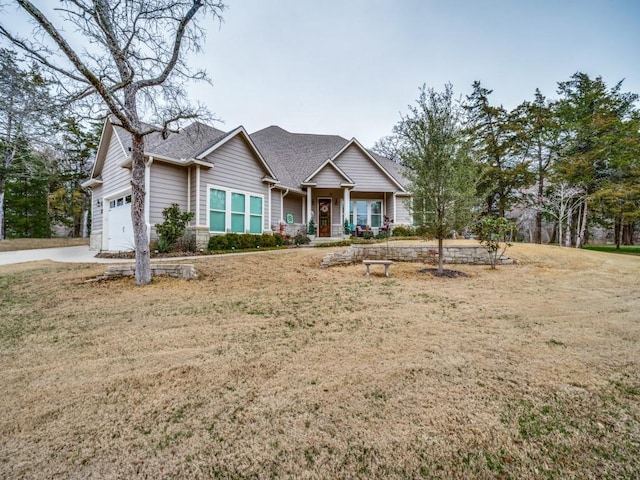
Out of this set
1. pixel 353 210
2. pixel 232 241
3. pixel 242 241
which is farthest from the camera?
pixel 353 210

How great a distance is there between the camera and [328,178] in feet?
53.7

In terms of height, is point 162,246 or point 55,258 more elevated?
point 162,246

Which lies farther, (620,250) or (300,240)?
(620,250)

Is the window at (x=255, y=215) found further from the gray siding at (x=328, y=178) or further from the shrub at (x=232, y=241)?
the gray siding at (x=328, y=178)

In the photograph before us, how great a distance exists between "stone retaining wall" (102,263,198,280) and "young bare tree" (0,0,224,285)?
548mm

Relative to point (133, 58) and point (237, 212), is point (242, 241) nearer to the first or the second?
point (237, 212)

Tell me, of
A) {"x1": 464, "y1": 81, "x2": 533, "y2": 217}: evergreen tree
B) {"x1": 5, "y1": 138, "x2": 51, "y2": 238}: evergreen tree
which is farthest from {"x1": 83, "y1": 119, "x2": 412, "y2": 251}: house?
{"x1": 5, "y1": 138, "x2": 51, "y2": 238}: evergreen tree

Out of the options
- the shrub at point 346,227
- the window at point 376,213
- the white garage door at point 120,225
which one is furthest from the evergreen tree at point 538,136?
the white garage door at point 120,225

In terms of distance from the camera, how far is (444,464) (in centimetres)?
162

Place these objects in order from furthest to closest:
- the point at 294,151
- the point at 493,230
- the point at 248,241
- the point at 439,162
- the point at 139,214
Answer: the point at 294,151
the point at 248,241
the point at 493,230
the point at 439,162
the point at 139,214

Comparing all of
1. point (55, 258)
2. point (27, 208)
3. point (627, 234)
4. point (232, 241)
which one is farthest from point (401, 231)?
point (27, 208)

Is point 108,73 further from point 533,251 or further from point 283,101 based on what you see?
point 283,101

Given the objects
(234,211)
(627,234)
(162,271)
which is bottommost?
(162,271)

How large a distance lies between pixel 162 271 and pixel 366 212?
13474 millimetres
